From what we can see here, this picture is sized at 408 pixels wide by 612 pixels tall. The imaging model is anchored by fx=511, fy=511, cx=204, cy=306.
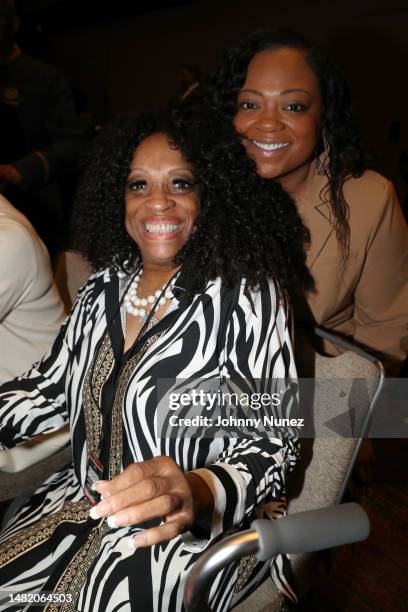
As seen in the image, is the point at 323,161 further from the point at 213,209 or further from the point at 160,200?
the point at 160,200

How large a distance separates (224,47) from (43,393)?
6612mm

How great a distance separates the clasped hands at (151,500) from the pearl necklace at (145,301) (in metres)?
0.54

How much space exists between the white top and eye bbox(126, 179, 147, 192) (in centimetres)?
30

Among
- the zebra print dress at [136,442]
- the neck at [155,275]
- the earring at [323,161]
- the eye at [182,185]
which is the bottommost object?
the zebra print dress at [136,442]

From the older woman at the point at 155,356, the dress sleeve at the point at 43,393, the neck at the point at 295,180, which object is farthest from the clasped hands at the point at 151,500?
the neck at the point at 295,180

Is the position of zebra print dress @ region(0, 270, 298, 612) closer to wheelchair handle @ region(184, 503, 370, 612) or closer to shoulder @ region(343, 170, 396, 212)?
wheelchair handle @ region(184, 503, 370, 612)

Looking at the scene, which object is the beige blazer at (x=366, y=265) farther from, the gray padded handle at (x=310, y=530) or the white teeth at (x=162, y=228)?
the gray padded handle at (x=310, y=530)

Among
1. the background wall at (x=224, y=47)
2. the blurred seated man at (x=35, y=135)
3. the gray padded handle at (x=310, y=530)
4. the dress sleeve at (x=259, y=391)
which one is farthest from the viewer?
the background wall at (x=224, y=47)

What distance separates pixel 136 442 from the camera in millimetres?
1187

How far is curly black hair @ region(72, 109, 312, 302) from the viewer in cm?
126

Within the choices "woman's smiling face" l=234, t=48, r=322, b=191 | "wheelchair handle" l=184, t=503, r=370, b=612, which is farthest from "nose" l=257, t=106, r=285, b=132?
"wheelchair handle" l=184, t=503, r=370, b=612

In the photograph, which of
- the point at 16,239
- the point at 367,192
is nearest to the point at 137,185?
the point at 16,239

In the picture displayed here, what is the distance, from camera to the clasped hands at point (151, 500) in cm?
70

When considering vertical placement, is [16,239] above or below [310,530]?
above
